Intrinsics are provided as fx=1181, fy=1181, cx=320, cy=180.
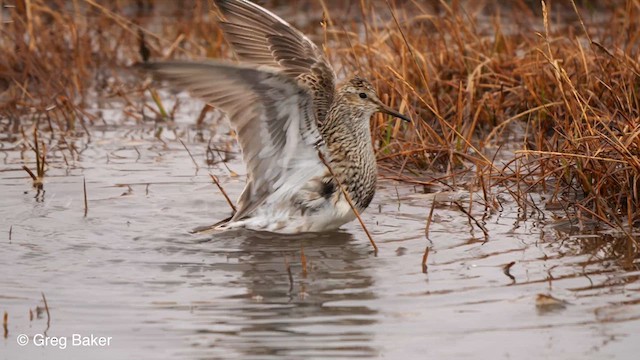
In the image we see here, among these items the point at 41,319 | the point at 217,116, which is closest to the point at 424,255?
the point at 41,319

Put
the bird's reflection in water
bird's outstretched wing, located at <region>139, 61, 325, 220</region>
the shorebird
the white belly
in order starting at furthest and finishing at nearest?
the white belly → the shorebird → bird's outstretched wing, located at <region>139, 61, 325, 220</region> → the bird's reflection in water

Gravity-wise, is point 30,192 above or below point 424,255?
below

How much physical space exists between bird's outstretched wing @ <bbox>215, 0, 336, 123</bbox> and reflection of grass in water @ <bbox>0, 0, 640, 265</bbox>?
552mm

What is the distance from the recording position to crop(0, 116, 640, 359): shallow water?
4.60 meters

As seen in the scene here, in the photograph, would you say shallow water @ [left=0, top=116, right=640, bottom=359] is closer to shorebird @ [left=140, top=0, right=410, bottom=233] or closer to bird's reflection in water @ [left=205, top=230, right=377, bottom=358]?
bird's reflection in water @ [left=205, top=230, right=377, bottom=358]

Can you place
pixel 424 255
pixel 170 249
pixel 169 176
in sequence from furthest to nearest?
pixel 169 176 < pixel 170 249 < pixel 424 255

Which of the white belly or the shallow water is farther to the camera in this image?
the white belly

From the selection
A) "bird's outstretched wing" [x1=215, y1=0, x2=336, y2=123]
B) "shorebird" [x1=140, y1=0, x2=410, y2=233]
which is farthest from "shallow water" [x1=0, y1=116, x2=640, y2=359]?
"bird's outstretched wing" [x1=215, y1=0, x2=336, y2=123]

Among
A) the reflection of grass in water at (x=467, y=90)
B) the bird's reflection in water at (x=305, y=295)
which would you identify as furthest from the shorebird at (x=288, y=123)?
A: the reflection of grass in water at (x=467, y=90)

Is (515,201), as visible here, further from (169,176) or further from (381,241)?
(169,176)

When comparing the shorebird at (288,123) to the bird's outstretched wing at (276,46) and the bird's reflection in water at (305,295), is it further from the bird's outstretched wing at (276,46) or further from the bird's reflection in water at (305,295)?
the bird's reflection in water at (305,295)

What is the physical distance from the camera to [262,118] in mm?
6285

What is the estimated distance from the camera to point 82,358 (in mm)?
4492

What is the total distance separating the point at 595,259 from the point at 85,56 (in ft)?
20.3
